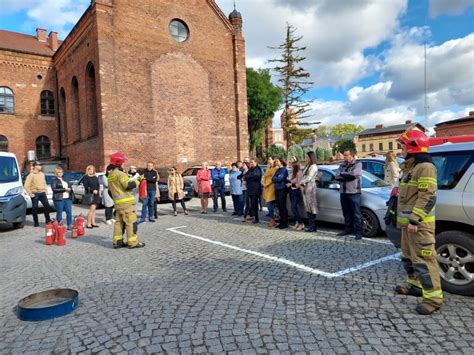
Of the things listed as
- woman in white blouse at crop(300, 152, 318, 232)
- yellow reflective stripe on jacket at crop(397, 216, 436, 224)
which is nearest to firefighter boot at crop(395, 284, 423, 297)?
yellow reflective stripe on jacket at crop(397, 216, 436, 224)

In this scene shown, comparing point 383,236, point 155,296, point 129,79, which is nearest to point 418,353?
point 155,296

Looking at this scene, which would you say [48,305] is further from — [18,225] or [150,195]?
[18,225]

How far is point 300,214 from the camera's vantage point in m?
8.73

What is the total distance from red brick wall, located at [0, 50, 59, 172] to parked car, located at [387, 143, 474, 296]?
106ft

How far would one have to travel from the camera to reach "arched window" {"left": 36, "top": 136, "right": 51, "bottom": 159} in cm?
3048

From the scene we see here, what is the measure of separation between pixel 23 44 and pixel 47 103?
6492 millimetres

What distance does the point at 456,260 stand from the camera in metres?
4.16

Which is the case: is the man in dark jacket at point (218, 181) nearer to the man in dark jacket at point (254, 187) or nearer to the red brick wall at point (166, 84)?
the man in dark jacket at point (254, 187)

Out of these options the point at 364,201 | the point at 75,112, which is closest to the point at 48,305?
the point at 364,201

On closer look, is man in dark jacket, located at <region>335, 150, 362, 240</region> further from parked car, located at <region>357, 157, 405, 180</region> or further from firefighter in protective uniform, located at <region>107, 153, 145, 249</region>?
parked car, located at <region>357, 157, 405, 180</region>

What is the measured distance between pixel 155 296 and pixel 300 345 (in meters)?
2.04

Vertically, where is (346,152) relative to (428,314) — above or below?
above

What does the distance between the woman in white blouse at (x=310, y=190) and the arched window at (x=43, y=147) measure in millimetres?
28875

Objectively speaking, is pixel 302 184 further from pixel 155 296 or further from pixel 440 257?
pixel 155 296
